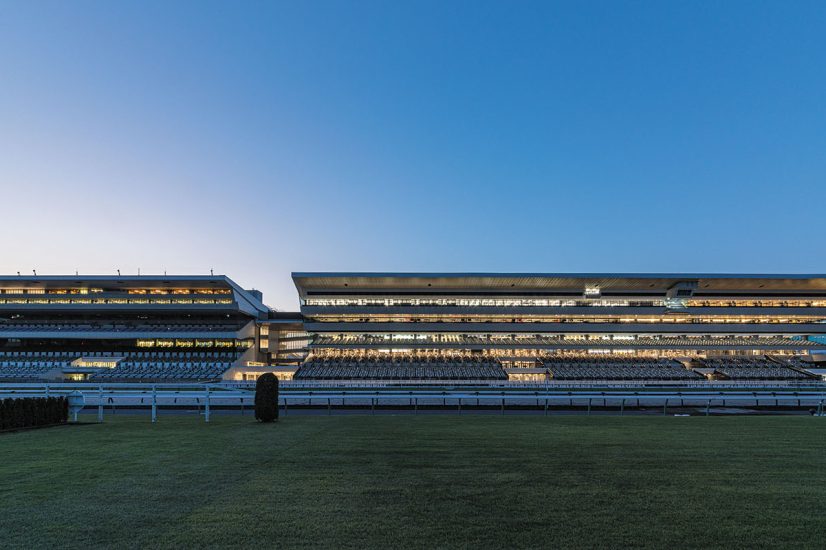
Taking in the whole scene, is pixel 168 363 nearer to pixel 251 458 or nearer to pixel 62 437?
pixel 62 437

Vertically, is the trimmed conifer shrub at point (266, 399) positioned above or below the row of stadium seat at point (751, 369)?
above

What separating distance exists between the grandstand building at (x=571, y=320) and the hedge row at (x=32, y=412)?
39.5 metres

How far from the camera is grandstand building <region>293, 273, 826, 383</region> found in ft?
188

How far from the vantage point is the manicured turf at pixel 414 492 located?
4.95 meters

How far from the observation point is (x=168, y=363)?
5694 centimetres

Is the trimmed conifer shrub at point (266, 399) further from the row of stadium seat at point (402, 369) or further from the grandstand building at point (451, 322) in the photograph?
the grandstand building at point (451, 322)

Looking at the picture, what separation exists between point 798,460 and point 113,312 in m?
68.8

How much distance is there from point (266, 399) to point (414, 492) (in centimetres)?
1163

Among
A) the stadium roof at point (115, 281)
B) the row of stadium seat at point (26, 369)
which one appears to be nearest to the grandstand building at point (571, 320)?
the stadium roof at point (115, 281)

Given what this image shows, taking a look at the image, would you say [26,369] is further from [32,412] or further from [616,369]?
[616,369]

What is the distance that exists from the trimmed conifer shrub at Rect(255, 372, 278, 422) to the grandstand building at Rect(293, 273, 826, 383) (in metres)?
39.6

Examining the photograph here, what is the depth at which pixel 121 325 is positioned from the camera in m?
59.2

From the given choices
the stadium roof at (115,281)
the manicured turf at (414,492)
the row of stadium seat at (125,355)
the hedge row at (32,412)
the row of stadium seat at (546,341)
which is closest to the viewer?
the manicured turf at (414,492)

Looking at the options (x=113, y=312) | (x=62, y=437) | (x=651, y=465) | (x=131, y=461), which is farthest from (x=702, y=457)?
(x=113, y=312)
